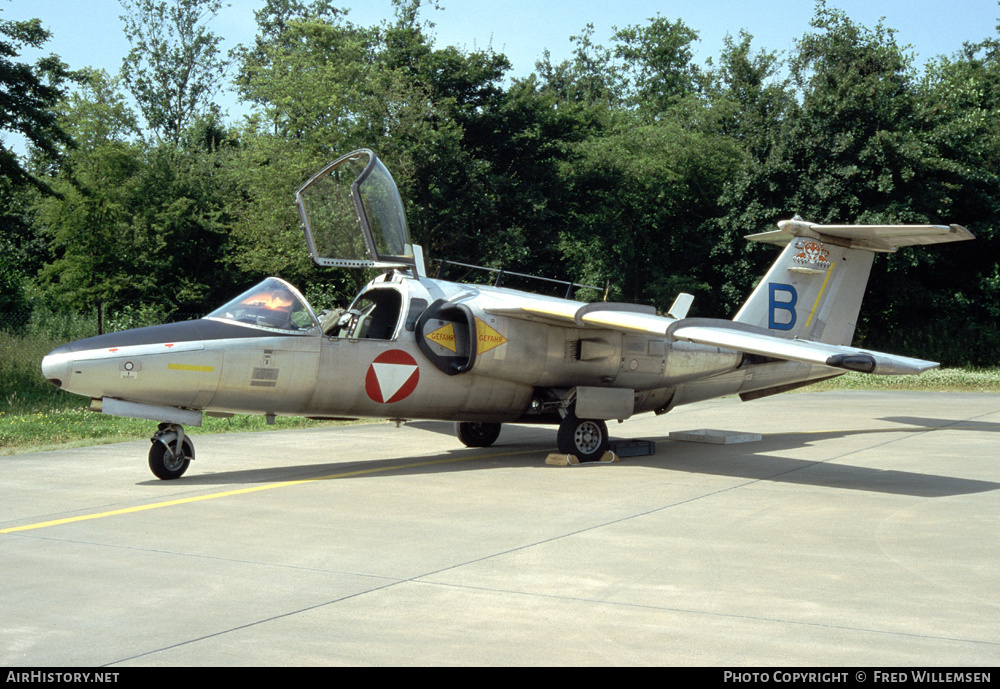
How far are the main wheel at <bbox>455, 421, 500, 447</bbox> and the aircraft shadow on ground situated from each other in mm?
181

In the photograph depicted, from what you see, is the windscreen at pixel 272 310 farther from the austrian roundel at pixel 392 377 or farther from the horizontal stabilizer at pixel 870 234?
the horizontal stabilizer at pixel 870 234

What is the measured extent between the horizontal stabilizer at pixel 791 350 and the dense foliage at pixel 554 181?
1703 cm

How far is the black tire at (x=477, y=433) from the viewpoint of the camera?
556 inches

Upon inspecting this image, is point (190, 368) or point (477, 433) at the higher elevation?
point (190, 368)

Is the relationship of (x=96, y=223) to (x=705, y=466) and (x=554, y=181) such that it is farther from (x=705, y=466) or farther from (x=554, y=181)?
(x=705, y=466)

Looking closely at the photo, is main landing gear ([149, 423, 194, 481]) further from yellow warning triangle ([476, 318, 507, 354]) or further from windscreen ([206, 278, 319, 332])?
yellow warning triangle ([476, 318, 507, 354])

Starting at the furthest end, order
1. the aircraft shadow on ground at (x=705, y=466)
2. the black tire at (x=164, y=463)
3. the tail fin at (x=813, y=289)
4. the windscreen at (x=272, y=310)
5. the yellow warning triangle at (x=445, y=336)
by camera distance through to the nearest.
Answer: the tail fin at (x=813, y=289)
the yellow warning triangle at (x=445, y=336)
the windscreen at (x=272, y=310)
the aircraft shadow on ground at (x=705, y=466)
the black tire at (x=164, y=463)

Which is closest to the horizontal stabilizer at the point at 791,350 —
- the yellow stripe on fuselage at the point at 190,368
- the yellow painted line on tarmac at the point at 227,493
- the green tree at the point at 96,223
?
the yellow painted line on tarmac at the point at 227,493

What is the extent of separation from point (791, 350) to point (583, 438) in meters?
3.62

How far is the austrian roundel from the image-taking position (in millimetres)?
11297

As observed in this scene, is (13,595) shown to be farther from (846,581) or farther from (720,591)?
(846,581)

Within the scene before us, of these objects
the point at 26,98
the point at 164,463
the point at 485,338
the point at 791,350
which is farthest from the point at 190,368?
the point at 26,98

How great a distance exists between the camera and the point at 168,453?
405 inches

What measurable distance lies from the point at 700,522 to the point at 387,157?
2354cm
